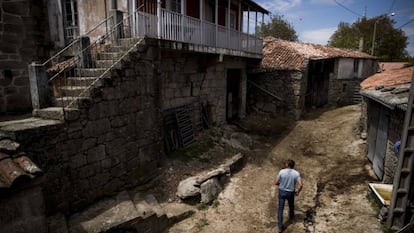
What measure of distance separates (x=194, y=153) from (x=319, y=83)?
12.8 meters

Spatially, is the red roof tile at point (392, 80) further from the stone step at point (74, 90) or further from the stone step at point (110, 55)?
the stone step at point (74, 90)

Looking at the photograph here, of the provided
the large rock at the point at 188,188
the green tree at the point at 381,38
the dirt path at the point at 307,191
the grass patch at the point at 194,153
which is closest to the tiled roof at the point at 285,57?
the dirt path at the point at 307,191

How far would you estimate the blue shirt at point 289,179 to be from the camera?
5.29 meters

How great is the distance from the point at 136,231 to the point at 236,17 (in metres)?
12.1

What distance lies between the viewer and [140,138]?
6484mm

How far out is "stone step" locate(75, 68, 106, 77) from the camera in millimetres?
5637

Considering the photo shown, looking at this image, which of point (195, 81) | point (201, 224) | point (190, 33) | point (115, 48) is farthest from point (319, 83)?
point (115, 48)

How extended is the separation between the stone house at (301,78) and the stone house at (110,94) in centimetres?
494

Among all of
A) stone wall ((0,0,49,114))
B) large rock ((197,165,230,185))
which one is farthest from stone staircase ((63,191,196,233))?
stone wall ((0,0,49,114))

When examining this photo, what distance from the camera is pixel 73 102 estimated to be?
16.3 feet

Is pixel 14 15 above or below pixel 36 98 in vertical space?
above

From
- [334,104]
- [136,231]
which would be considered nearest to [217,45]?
[136,231]

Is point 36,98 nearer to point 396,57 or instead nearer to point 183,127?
point 183,127

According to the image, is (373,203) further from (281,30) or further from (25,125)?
(281,30)
